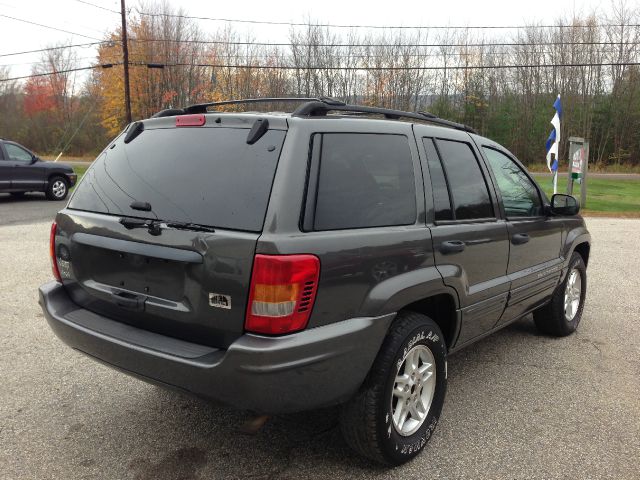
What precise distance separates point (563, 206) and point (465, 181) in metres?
1.34

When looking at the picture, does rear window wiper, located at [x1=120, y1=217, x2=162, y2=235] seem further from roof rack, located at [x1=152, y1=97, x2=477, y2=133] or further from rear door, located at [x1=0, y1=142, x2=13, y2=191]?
rear door, located at [x1=0, y1=142, x2=13, y2=191]

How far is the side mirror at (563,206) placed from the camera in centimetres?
411

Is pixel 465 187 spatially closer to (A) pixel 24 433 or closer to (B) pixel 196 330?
(B) pixel 196 330

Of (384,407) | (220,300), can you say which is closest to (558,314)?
(384,407)

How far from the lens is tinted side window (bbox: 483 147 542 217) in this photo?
365cm

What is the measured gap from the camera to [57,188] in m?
15.7

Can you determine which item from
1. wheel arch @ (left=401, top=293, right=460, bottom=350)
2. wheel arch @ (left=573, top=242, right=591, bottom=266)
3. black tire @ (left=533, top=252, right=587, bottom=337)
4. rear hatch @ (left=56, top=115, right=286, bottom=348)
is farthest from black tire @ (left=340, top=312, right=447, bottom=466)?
wheel arch @ (left=573, top=242, right=591, bottom=266)

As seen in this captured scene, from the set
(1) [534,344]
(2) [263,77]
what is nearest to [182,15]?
(2) [263,77]

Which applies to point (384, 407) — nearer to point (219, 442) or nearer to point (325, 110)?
point (219, 442)

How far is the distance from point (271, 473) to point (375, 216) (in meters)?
1.39

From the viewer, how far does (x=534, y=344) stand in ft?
14.7

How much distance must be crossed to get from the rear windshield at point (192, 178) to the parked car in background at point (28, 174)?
13717 mm

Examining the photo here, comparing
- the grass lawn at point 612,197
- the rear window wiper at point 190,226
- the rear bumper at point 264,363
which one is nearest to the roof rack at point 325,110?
the rear window wiper at point 190,226

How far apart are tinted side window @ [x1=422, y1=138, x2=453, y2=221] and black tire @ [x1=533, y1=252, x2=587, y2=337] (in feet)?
6.60
